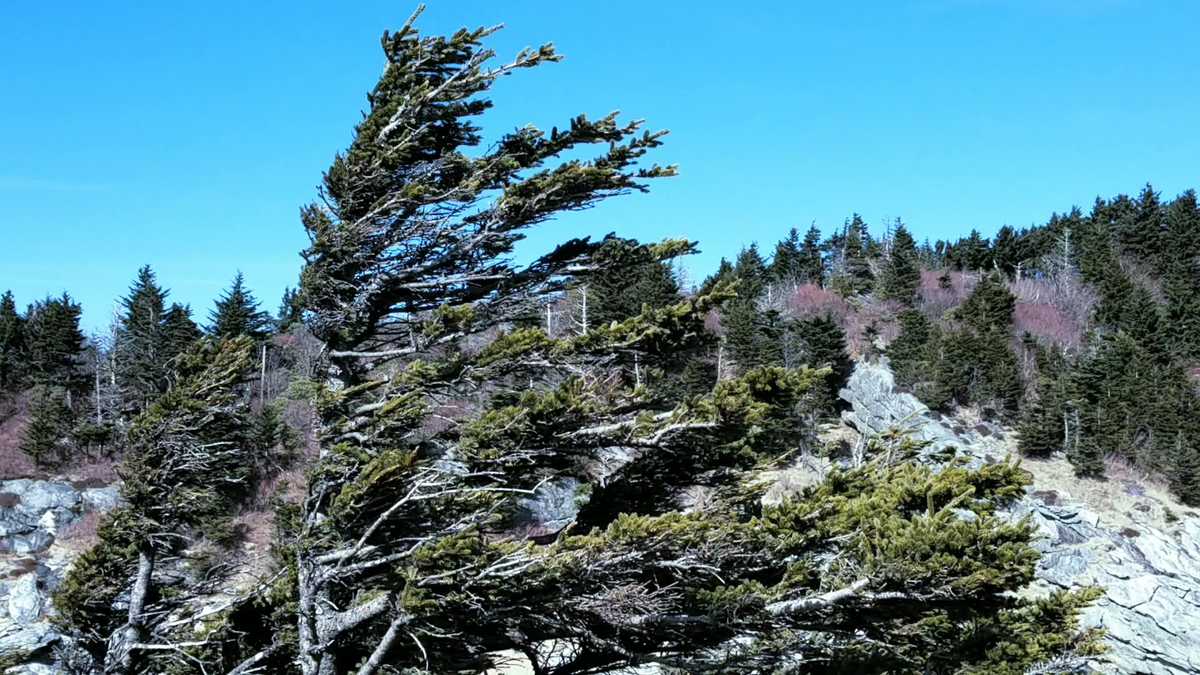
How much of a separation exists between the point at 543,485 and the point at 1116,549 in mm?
25920

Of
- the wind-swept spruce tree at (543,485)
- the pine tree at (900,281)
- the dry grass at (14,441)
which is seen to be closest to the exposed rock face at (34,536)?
the dry grass at (14,441)

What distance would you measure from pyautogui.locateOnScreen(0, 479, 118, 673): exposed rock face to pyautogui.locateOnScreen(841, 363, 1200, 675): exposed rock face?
73.6ft

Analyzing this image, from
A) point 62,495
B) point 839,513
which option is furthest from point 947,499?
point 62,495

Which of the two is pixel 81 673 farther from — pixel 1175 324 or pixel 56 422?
pixel 1175 324

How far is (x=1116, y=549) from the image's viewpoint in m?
25.9

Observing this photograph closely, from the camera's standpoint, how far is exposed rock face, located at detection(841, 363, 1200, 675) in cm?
1902

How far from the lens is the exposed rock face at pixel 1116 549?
62.4 ft

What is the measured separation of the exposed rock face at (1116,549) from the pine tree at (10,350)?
40.5 m

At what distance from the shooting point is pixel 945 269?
61438mm

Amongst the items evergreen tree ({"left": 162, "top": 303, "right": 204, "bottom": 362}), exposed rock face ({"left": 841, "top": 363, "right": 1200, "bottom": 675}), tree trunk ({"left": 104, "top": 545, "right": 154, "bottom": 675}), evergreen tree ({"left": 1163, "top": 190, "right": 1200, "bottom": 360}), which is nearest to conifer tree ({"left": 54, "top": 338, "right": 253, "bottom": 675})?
tree trunk ({"left": 104, "top": 545, "right": 154, "bottom": 675})

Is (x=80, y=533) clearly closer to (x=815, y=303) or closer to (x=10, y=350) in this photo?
(x=10, y=350)

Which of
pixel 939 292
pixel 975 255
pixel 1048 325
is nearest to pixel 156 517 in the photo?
pixel 1048 325

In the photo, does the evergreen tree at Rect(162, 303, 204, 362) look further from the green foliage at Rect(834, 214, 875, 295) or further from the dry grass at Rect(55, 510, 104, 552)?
the green foliage at Rect(834, 214, 875, 295)

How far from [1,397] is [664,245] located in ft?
141
